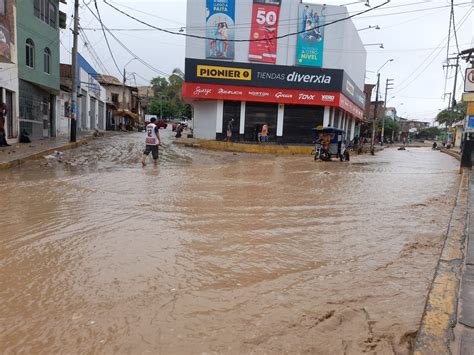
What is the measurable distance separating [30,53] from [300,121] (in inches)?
646

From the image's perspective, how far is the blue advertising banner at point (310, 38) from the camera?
26.8 meters

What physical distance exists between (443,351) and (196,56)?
25025 mm

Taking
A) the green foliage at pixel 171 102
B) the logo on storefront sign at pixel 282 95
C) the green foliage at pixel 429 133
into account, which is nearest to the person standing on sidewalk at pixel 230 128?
the logo on storefront sign at pixel 282 95

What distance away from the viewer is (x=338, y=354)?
8.69 feet

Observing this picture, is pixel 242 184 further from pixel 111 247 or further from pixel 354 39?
pixel 354 39

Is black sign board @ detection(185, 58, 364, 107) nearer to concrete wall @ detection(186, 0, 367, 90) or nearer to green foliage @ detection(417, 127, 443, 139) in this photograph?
concrete wall @ detection(186, 0, 367, 90)

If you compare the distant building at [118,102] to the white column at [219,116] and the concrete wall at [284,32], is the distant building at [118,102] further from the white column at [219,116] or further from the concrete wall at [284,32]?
the white column at [219,116]

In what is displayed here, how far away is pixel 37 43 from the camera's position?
19578 millimetres

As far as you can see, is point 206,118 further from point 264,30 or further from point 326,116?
point 326,116

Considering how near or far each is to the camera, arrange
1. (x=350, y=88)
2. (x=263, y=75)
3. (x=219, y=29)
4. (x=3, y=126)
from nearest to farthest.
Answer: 1. (x=3, y=126)
2. (x=263, y=75)
3. (x=219, y=29)
4. (x=350, y=88)

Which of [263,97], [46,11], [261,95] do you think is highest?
[46,11]

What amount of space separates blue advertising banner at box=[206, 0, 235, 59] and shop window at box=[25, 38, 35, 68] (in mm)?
10298

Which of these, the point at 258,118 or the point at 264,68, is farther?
the point at 258,118

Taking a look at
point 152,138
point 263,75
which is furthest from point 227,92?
point 152,138
